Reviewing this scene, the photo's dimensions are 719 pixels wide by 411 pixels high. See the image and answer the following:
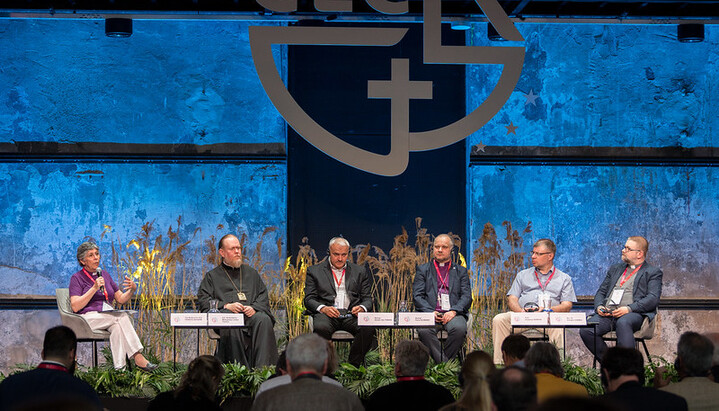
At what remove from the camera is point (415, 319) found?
217 inches

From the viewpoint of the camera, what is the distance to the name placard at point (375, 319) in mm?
5461

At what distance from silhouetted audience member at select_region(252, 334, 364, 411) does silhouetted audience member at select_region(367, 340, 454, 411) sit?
46 centimetres

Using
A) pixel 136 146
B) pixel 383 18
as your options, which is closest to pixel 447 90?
pixel 383 18

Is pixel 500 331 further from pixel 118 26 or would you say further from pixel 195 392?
pixel 118 26

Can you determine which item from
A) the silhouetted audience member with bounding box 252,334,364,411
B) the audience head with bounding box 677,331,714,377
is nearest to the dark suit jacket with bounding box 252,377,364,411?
the silhouetted audience member with bounding box 252,334,364,411

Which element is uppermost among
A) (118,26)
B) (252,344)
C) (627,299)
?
(118,26)

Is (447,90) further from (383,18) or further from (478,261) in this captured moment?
(478,261)

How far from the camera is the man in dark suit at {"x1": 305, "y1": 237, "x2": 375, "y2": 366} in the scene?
20.0 feet

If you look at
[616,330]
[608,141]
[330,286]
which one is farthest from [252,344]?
[608,141]

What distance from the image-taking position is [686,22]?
720 cm

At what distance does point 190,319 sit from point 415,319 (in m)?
1.39

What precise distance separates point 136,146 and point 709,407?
18.1ft

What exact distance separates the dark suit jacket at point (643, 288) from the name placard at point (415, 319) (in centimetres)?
145

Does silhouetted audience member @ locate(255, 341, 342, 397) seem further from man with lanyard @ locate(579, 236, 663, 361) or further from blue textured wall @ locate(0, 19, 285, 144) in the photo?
blue textured wall @ locate(0, 19, 285, 144)
